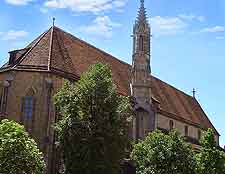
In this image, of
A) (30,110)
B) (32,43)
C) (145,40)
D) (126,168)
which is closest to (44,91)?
(30,110)

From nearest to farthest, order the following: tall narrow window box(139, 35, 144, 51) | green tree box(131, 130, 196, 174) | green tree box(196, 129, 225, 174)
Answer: green tree box(131, 130, 196, 174) < green tree box(196, 129, 225, 174) < tall narrow window box(139, 35, 144, 51)

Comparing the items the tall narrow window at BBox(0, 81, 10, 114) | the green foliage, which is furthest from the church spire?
the green foliage

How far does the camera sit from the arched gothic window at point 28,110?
33844 millimetres

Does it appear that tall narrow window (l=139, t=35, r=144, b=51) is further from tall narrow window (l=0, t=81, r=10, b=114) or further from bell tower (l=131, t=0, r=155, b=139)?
tall narrow window (l=0, t=81, r=10, b=114)

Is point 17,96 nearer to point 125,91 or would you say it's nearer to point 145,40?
point 125,91

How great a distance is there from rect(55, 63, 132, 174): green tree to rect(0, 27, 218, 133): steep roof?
294 inches

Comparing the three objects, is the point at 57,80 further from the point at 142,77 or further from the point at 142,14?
the point at 142,14

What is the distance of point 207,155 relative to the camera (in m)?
35.5

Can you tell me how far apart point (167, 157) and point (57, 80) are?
11779 millimetres

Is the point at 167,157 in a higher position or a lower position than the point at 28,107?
lower

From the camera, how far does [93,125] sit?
2741 centimetres

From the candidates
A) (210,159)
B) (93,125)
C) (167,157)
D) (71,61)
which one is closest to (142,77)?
(71,61)

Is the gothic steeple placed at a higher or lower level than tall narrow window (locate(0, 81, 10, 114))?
higher

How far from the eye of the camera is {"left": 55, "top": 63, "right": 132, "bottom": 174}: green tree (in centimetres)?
2681
